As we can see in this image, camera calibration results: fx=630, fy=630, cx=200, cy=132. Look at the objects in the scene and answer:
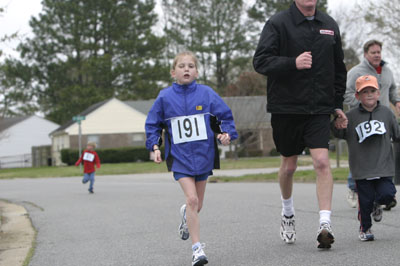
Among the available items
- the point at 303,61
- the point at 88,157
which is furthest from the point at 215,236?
the point at 88,157

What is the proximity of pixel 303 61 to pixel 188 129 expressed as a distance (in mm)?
1163

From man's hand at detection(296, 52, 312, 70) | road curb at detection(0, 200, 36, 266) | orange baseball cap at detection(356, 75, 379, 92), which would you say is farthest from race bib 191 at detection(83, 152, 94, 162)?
man's hand at detection(296, 52, 312, 70)

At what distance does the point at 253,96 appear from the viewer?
42.8 metres

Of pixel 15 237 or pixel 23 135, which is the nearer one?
pixel 15 237

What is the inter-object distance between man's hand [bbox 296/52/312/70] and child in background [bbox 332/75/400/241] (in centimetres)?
95

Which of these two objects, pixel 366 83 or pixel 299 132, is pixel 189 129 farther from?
pixel 366 83

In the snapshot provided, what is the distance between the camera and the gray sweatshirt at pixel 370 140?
603 centimetres

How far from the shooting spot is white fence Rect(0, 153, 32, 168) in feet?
202

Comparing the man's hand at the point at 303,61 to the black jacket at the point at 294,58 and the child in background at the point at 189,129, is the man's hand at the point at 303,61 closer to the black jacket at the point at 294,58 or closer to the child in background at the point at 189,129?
the black jacket at the point at 294,58

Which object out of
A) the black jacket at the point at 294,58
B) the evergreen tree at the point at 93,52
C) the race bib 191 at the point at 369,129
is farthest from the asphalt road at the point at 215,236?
the evergreen tree at the point at 93,52

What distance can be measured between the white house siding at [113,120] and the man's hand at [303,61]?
47.8 m

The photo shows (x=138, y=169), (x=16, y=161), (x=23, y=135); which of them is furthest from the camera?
(x=23, y=135)

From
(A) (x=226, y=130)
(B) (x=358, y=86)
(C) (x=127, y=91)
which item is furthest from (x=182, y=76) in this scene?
(C) (x=127, y=91)

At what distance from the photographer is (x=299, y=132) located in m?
5.73
